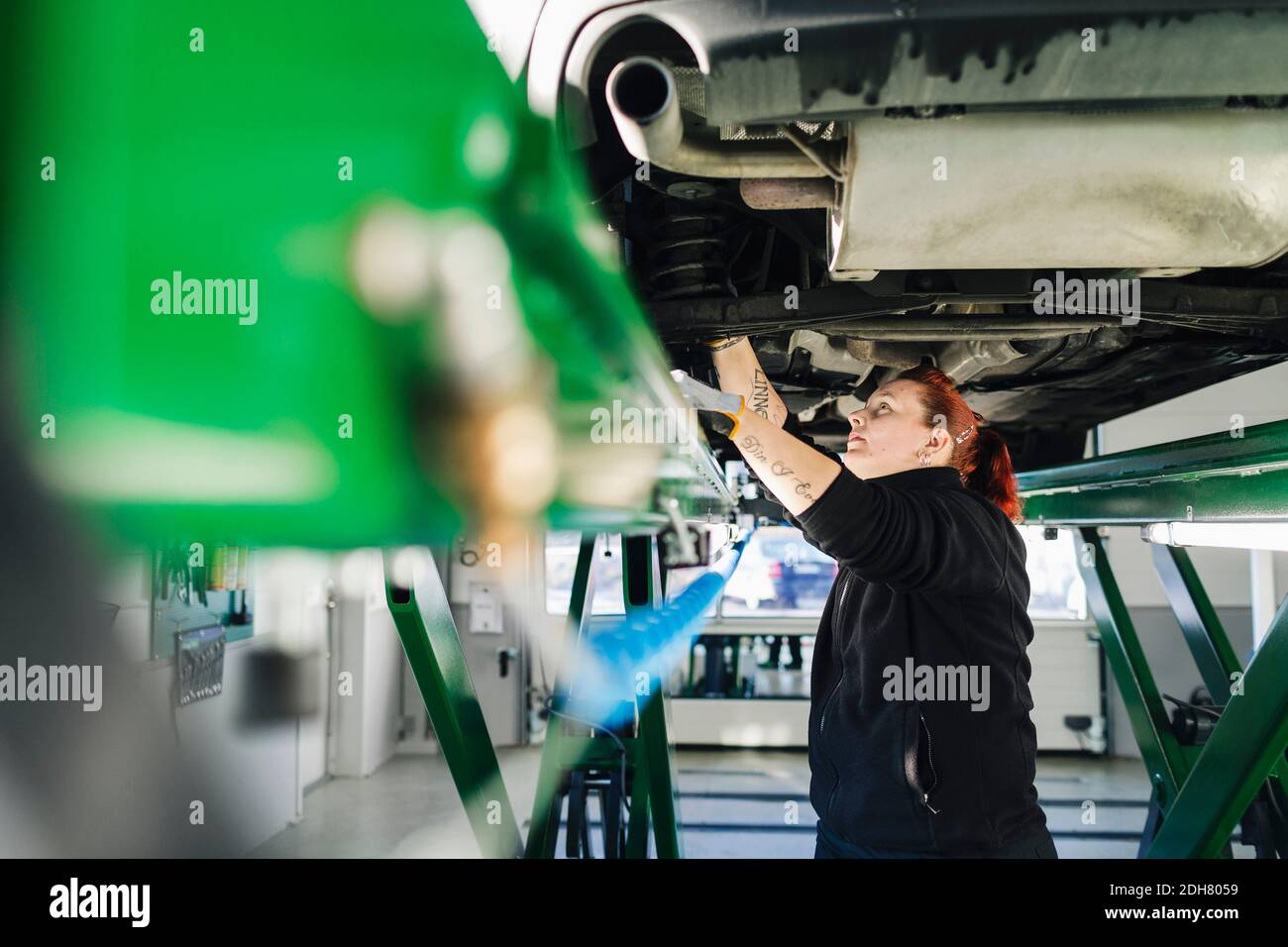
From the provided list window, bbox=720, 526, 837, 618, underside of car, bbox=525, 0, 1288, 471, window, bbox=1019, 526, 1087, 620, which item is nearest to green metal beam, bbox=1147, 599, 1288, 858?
underside of car, bbox=525, 0, 1288, 471

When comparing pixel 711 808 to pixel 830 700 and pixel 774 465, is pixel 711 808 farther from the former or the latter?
pixel 774 465

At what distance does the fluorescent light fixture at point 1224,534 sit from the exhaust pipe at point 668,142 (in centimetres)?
109

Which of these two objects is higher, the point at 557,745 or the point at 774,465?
the point at 774,465

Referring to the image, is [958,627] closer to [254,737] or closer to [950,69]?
[950,69]

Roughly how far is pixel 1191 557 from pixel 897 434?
5522 millimetres

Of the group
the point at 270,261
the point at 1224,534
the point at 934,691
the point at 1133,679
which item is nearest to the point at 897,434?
the point at 934,691

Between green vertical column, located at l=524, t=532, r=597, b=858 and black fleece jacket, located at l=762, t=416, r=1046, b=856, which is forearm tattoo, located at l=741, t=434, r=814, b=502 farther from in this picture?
green vertical column, located at l=524, t=532, r=597, b=858

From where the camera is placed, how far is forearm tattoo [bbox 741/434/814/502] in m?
1.23

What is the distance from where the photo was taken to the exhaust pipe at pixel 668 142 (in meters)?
0.78

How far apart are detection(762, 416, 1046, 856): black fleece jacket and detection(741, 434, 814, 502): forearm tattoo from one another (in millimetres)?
71

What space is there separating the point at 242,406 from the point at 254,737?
13.3 ft

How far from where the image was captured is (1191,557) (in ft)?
19.0

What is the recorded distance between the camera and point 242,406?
747 millimetres
